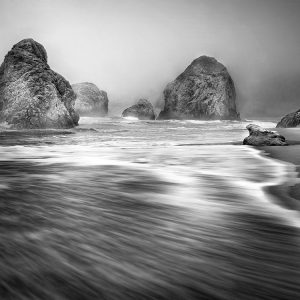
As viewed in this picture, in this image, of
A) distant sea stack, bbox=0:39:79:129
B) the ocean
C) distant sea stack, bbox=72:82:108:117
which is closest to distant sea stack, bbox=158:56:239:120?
distant sea stack, bbox=72:82:108:117

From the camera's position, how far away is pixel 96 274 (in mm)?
1047

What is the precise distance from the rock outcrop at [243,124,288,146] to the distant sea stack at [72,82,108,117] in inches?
2839

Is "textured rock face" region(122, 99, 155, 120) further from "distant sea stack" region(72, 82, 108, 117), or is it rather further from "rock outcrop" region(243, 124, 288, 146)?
"rock outcrop" region(243, 124, 288, 146)

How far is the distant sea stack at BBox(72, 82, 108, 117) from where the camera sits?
7800cm

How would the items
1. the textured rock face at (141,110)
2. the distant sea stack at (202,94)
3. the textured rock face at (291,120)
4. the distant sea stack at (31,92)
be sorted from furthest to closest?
the distant sea stack at (202,94) < the textured rock face at (141,110) < the distant sea stack at (31,92) < the textured rock face at (291,120)

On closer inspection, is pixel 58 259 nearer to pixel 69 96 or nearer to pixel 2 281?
pixel 2 281

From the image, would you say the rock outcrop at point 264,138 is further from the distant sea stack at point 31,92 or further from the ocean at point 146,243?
the distant sea stack at point 31,92

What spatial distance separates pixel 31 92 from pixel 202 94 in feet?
239

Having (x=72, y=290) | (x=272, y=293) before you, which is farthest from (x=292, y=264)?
(x=72, y=290)

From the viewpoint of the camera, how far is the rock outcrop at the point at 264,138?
769 cm

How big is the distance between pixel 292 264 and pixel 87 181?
2.28m

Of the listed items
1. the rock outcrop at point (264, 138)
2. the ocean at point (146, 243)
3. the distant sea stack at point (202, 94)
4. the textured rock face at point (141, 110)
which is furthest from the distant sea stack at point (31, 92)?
the distant sea stack at point (202, 94)

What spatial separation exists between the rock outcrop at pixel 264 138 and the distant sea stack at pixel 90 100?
237 ft

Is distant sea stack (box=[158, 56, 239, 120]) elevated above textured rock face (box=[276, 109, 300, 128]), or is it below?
above
